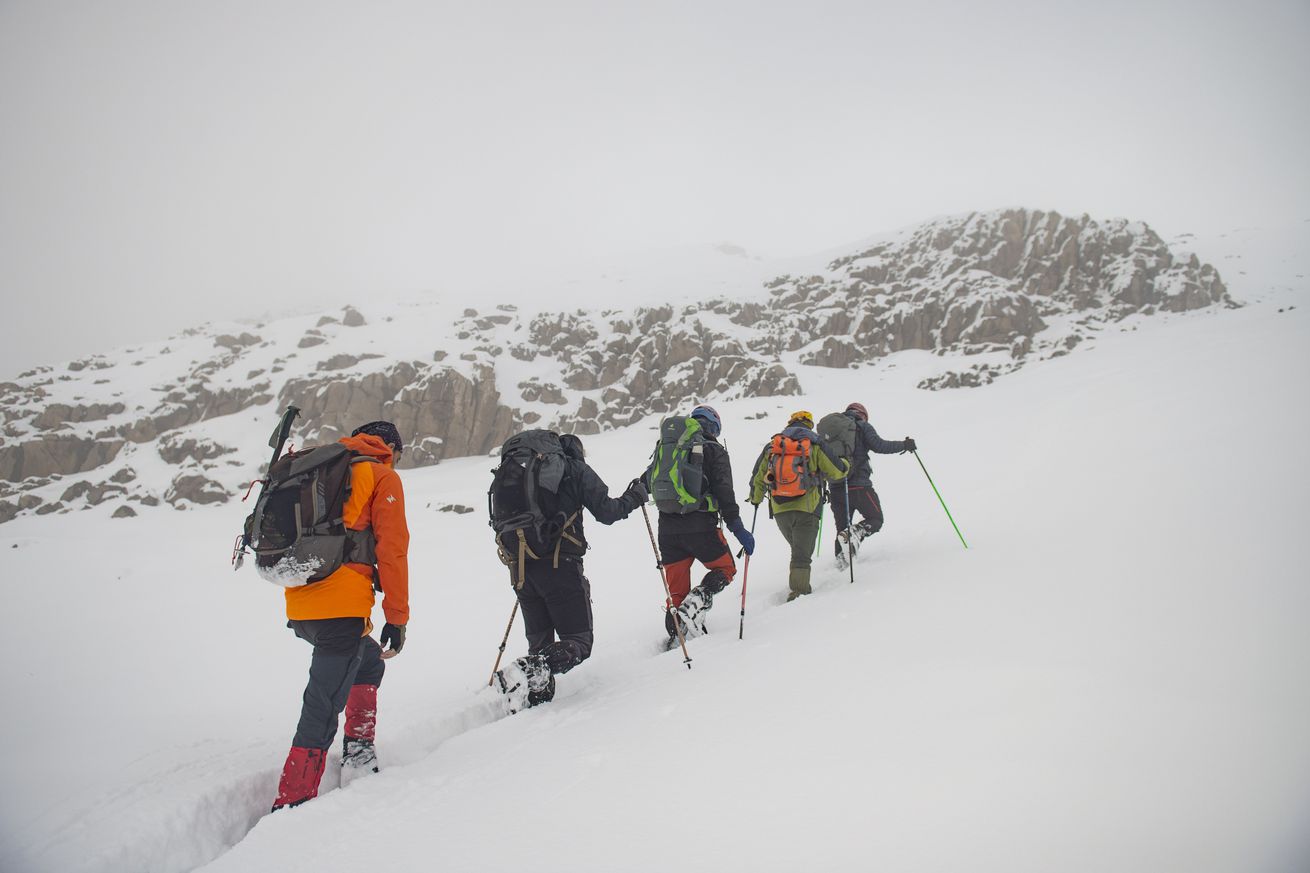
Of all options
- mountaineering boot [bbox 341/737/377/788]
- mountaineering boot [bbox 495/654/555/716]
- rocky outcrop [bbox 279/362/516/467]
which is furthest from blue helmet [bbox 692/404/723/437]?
rocky outcrop [bbox 279/362/516/467]

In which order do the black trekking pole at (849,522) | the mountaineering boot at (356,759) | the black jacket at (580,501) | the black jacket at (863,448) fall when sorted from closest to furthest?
1. the mountaineering boot at (356,759)
2. the black jacket at (580,501)
3. the black trekking pole at (849,522)
4. the black jacket at (863,448)

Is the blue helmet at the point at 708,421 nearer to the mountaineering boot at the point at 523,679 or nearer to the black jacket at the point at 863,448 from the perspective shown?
the black jacket at the point at 863,448

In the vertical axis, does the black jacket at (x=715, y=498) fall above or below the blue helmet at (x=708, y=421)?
below

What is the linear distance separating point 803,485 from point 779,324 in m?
48.5

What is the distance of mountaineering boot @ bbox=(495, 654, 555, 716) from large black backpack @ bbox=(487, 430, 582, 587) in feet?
1.91

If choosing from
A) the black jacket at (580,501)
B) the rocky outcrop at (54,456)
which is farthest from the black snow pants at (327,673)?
the rocky outcrop at (54,456)

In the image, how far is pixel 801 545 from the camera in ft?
19.7

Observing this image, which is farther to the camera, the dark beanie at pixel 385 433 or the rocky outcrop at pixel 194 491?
the rocky outcrop at pixel 194 491

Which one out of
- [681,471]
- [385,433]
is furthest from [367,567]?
[681,471]

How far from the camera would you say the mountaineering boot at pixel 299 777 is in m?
3.03

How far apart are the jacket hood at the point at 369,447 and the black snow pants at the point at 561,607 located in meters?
1.29

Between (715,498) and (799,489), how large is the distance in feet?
3.90

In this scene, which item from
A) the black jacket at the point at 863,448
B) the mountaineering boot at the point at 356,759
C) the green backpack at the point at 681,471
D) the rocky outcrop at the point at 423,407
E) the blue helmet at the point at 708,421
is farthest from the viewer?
the rocky outcrop at the point at 423,407

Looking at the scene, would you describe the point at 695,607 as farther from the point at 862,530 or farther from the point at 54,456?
the point at 54,456
